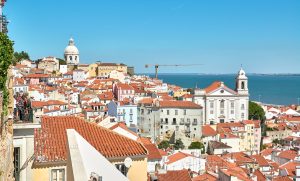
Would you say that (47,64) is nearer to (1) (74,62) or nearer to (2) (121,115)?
(1) (74,62)

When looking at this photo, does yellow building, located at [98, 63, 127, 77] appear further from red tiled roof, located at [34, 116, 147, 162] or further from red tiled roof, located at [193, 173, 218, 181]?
red tiled roof, located at [34, 116, 147, 162]

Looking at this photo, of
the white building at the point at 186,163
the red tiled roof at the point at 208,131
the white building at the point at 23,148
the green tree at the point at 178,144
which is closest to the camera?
the white building at the point at 23,148

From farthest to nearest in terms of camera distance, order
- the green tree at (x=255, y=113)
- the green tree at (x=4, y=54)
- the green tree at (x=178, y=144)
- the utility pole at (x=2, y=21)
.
→ the green tree at (x=255, y=113), the green tree at (x=178, y=144), the utility pole at (x=2, y=21), the green tree at (x=4, y=54)

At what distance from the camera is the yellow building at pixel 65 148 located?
33.9 ft

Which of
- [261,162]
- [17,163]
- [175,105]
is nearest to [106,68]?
[175,105]

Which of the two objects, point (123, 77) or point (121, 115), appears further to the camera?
point (123, 77)

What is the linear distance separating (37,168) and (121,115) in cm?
5472

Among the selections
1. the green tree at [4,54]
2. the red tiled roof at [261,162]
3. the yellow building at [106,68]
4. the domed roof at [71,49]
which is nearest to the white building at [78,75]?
the yellow building at [106,68]

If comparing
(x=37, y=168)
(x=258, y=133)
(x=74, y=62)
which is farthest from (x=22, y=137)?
(x=74, y=62)

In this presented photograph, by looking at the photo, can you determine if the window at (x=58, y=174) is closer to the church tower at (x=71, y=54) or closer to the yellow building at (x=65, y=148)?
the yellow building at (x=65, y=148)

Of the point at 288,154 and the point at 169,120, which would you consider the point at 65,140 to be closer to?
the point at 288,154

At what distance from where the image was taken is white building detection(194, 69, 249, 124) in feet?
270

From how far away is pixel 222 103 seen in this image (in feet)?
273

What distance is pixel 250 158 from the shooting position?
1795 inches
